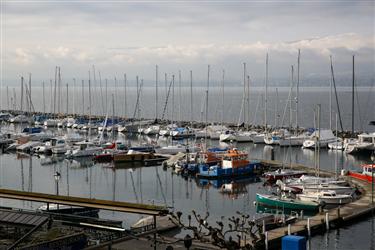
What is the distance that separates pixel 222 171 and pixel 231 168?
2.89ft

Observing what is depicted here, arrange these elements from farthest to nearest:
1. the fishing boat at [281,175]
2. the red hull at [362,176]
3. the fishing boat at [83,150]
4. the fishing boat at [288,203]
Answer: the fishing boat at [83,150] → the fishing boat at [281,175] → the red hull at [362,176] → the fishing boat at [288,203]

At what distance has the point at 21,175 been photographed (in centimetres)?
4681

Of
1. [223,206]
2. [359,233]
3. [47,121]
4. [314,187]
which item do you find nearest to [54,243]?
[359,233]

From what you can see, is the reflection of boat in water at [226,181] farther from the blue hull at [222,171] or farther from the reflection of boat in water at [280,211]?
the reflection of boat in water at [280,211]

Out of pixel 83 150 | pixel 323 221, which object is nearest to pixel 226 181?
pixel 323 221

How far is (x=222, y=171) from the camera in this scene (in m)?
43.8

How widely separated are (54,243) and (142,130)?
7049 centimetres

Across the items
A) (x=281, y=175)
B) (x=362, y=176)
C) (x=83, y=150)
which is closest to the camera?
(x=362, y=176)

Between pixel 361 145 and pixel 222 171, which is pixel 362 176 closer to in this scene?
pixel 222 171

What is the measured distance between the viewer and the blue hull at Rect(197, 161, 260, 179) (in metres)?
43.6

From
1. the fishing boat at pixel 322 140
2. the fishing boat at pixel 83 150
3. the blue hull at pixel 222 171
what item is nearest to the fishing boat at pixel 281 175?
the blue hull at pixel 222 171

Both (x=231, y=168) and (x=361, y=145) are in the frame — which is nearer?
(x=231, y=168)

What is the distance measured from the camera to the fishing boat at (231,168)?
43.7 meters

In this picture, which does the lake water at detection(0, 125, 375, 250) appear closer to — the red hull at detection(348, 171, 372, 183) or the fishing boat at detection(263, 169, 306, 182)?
the fishing boat at detection(263, 169, 306, 182)
